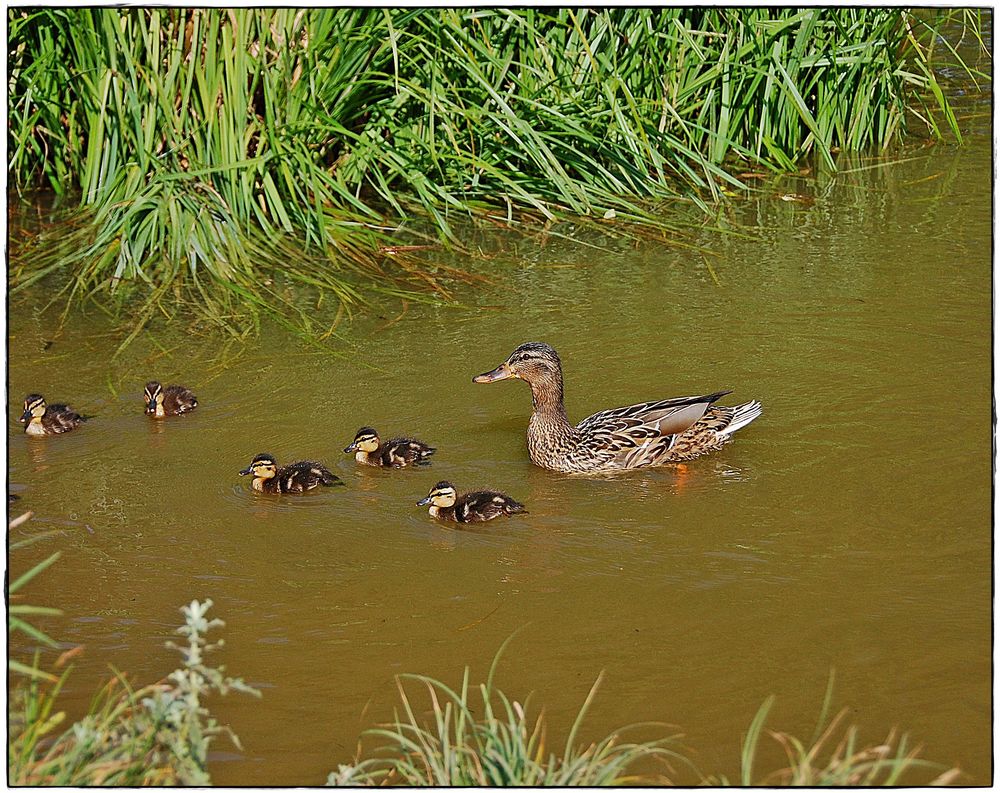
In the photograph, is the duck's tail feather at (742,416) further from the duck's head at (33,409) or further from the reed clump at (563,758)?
the duck's head at (33,409)

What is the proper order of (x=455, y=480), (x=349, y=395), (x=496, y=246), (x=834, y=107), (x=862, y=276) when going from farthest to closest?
(x=834, y=107) → (x=496, y=246) → (x=862, y=276) → (x=349, y=395) → (x=455, y=480)

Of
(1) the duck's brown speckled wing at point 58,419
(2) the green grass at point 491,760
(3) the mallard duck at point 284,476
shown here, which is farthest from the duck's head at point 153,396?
(2) the green grass at point 491,760

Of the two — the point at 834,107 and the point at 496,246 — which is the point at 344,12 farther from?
the point at 834,107

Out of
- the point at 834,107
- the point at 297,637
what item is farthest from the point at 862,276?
the point at 297,637

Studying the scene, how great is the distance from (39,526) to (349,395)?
165 cm

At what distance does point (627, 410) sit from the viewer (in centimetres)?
616

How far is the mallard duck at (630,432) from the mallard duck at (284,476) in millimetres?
975

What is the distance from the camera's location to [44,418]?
20.8ft

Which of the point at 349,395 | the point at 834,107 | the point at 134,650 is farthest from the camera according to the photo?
the point at 834,107

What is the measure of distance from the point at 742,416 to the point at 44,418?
3.07 metres

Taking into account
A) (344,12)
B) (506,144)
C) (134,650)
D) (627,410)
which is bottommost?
(134,650)

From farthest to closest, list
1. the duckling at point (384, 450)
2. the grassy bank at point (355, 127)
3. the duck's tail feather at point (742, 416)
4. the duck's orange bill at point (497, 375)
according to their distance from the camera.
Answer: the grassy bank at point (355, 127) → the duck's orange bill at point (497, 375) → the duck's tail feather at point (742, 416) → the duckling at point (384, 450)

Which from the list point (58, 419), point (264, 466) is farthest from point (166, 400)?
point (264, 466)

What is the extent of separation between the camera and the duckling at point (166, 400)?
6438 mm
